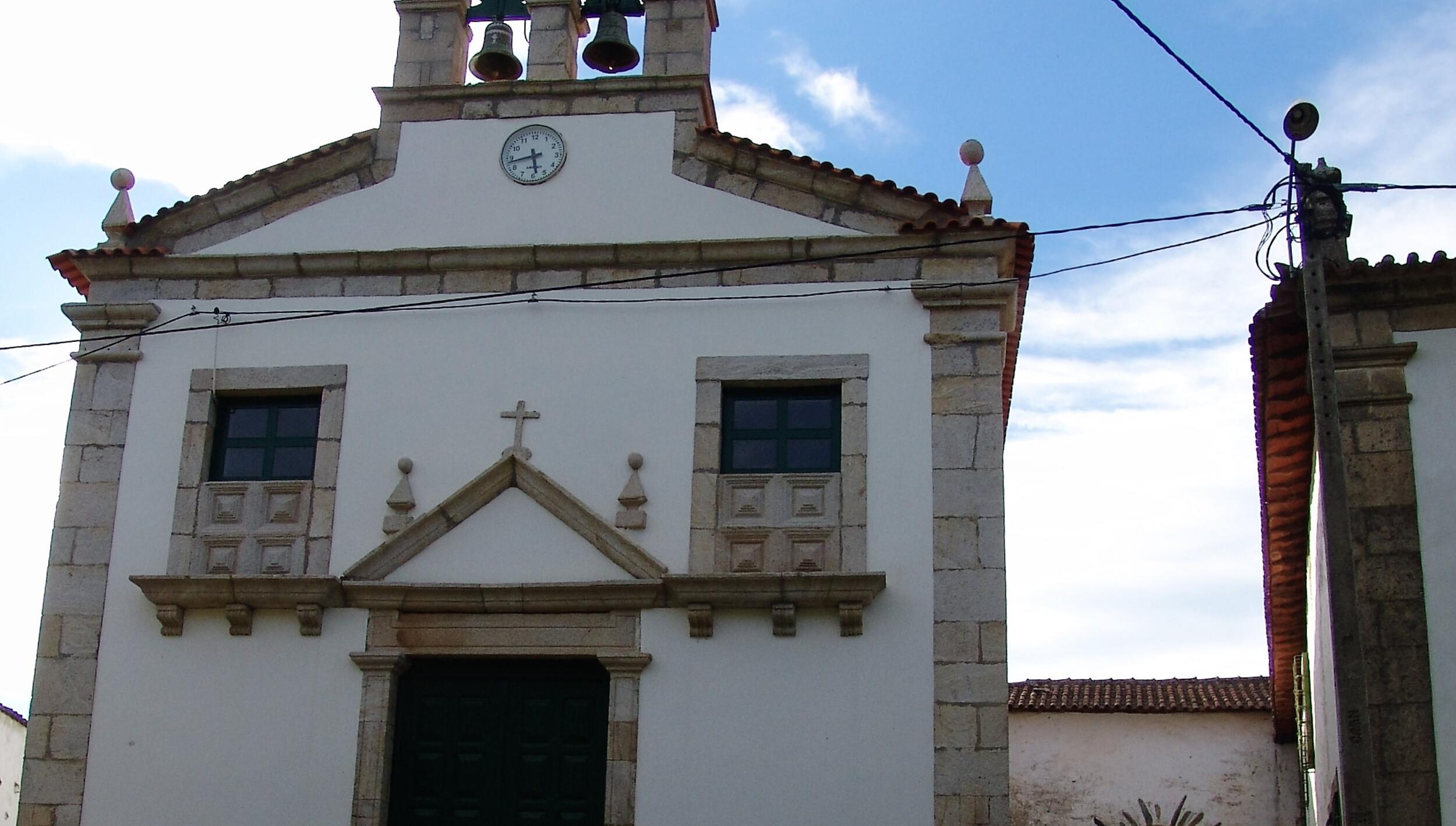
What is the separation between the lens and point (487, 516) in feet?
35.9

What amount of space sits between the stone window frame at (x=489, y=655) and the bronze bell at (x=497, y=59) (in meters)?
4.00

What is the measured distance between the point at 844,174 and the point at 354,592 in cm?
419

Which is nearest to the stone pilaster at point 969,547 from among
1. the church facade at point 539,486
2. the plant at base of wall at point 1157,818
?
the church facade at point 539,486

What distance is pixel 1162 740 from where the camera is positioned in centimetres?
1877

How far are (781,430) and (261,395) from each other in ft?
11.6

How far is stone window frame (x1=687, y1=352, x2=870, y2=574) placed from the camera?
10.6 m

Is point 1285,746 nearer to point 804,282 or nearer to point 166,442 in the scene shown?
point 804,282

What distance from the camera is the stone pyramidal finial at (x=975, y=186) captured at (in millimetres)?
11281

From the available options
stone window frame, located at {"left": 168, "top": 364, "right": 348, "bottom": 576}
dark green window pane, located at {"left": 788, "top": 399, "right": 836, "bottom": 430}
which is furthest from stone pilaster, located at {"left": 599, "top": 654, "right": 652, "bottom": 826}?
stone window frame, located at {"left": 168, "top": 364, "right": 348, "bottom": 576}

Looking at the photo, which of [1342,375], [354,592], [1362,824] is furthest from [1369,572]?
[354,592]

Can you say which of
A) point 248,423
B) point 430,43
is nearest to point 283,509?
point 248,423

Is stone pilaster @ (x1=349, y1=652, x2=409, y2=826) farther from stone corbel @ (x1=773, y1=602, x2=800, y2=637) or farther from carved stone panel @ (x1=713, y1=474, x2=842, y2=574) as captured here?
stone corbel @ (x1=773, y1=602, x2=800, y2=637)

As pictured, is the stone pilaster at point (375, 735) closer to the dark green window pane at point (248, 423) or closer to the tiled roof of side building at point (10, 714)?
the dark green window pane at point (248, 423)

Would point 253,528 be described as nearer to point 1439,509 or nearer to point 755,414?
point 755,414
